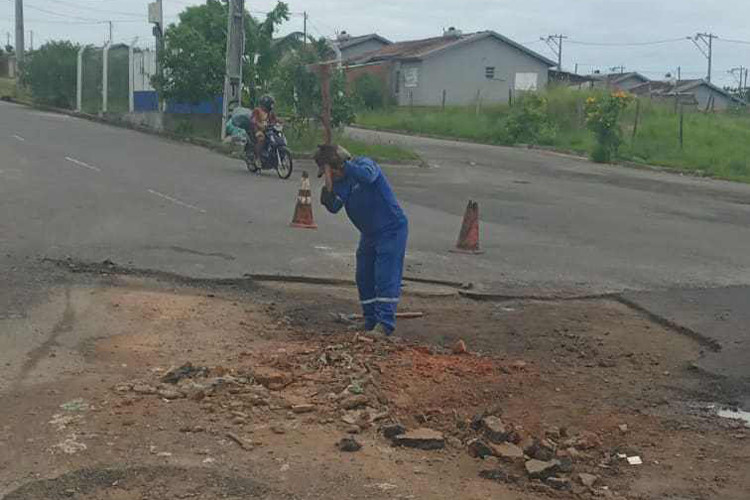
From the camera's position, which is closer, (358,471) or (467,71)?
(358,471)

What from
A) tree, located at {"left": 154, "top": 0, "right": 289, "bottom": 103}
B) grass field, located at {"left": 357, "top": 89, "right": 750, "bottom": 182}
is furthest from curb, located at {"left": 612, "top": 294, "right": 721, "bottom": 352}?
tree, located at {"left": 154, "top": 0, "right": 289, "bottom": 103}

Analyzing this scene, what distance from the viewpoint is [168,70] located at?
91.2ft

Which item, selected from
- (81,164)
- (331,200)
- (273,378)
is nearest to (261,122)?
(81,164)

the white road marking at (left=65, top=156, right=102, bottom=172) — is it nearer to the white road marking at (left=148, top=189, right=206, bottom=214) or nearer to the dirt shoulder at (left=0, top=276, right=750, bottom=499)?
the white road marking at (left=148, top=189, right=206, bottom=214)

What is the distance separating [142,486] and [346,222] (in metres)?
9.09

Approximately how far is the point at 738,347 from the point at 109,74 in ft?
102

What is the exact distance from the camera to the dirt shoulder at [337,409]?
15.0 feet

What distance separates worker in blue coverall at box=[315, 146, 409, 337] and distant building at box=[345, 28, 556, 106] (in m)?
52.5

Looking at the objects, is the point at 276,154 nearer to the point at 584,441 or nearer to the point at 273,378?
the point at 273,378

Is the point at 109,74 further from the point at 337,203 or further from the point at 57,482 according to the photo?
the point at 57,482

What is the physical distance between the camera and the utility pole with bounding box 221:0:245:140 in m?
25.3

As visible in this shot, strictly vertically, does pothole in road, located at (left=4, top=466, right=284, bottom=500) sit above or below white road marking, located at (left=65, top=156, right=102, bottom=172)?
below

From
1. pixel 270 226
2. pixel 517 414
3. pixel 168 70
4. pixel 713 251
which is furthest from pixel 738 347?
pixel 168 70

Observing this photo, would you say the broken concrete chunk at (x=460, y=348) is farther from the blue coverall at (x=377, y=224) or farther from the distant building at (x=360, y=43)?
the distant building at (x=360, y=43)
